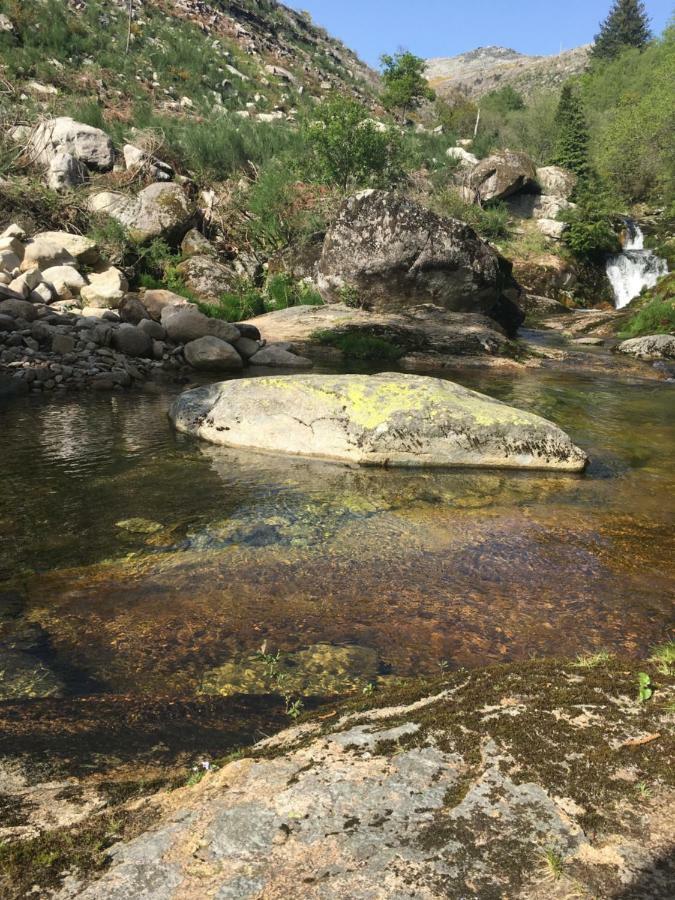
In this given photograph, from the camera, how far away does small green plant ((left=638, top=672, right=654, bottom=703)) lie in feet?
7.02

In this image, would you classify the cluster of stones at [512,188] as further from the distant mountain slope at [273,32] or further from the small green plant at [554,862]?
the small green plant at [554,862]

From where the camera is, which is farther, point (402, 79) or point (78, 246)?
→ point (402, 79)

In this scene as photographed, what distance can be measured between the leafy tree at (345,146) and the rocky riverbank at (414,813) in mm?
29011

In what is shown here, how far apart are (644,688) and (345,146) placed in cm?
3005

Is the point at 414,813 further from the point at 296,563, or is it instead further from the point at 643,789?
the point at 296,563

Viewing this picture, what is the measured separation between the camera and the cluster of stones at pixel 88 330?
1093 cm

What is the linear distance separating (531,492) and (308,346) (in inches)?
398

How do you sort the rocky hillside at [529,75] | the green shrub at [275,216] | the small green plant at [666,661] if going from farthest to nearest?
the rocky hillside at [529,75]
the green shrub at [275,216]
the small green plant at [666,661]

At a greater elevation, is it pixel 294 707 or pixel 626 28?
pixel 626 28

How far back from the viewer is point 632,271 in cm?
3158

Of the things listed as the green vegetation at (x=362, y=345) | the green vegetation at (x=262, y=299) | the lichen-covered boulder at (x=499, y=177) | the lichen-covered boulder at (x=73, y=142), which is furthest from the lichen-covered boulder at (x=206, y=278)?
the lichen-covered boulder at (x=499, y=177)

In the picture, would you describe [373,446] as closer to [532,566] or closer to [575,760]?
[532,566]

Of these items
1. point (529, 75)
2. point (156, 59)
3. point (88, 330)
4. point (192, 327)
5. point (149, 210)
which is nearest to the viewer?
point (88, 330)

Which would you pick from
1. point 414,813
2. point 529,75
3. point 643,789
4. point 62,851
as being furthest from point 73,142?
point 529,75
